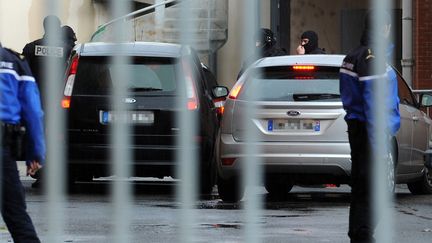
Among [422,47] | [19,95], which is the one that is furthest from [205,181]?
[422,47]

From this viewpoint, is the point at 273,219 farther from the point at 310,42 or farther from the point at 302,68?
the point at 310,42

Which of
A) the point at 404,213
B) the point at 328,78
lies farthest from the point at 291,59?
the point at 404,213

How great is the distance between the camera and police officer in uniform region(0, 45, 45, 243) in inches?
191

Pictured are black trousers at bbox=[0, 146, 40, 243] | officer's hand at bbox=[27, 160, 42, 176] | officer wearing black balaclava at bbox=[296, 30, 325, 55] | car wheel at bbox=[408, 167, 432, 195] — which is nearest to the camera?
officer's hand at bbox=[27, 160, 42, 176]

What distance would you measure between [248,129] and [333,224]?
5.87 metres

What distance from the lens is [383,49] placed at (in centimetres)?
395

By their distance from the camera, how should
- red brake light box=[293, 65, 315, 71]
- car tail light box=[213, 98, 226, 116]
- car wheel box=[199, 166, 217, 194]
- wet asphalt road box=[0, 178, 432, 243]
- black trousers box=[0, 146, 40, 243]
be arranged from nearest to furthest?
car wheel box=[199, 166, 217, 194] < black trousers box=[0, 146, 40, 243] < wet asphalt road box=[0, 178, 432, 243] < red brake light box=[293, 65, 315, 71] < car tail light box=[213, 98, 226, 116]

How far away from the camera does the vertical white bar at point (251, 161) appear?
3848 mm

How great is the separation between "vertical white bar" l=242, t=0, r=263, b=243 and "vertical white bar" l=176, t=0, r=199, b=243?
0.16 metres

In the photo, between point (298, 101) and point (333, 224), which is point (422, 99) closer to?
point (298, 101)

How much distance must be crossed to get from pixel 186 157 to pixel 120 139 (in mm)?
218

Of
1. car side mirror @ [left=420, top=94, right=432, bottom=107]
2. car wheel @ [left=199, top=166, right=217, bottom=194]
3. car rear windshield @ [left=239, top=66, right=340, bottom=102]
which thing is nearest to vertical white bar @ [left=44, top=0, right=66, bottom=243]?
car wheel @ [left=199, top=166, right=217, bottom=194]

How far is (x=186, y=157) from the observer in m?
3.83

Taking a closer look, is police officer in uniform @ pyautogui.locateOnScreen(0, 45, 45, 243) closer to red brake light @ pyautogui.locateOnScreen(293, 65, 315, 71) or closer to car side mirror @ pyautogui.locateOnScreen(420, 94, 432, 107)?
red brake light @ pyautogui.locateOnScreen(293, 65, 315, 71)
